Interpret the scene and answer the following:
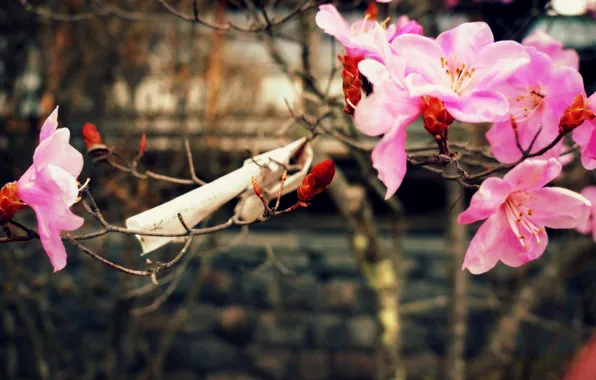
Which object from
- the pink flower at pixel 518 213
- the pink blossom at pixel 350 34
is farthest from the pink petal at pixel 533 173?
the pink blossom at pixel 350 34

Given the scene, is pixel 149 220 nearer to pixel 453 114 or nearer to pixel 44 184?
pixel 44 184

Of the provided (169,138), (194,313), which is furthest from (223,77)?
(194,313)

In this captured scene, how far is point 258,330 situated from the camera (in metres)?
4.63

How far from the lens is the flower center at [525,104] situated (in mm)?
988

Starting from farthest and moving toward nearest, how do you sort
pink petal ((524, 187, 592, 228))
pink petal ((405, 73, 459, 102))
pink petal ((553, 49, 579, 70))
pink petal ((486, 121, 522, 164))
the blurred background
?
the blurred background
pink petal ((553, 49, 579, 70))
pink petal ((486, 121, 522, 164))
pink petal ((524, 187, 592, 228))
pink petal ((405, 73, 459, 102))

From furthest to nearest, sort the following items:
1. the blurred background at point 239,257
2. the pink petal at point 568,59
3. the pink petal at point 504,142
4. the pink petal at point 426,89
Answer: the blurred background at point 239,257 < the pink petal at point 568,59 < the pink petal at point 504,142 < the pink petal at point 426,89

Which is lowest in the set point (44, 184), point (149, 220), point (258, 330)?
point (258, 330)

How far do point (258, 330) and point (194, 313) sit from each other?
0.59m

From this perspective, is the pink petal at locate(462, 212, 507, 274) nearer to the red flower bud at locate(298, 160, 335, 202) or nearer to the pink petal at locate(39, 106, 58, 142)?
the red flower bud at locate(298, 160, 335, 202)

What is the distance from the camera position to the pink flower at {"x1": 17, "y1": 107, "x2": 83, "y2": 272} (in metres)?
0.82

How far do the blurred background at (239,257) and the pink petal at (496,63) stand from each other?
42.1 inches

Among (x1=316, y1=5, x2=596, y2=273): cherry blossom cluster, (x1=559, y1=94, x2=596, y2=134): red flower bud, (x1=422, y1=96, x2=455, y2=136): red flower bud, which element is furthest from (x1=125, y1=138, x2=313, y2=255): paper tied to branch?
(x1=559, y1=94, x2=596, y2=134): red flower bud

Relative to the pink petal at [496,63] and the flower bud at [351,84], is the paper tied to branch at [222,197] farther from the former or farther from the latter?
the pink petal at [496,63]

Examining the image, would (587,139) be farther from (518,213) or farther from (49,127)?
(49,127)
